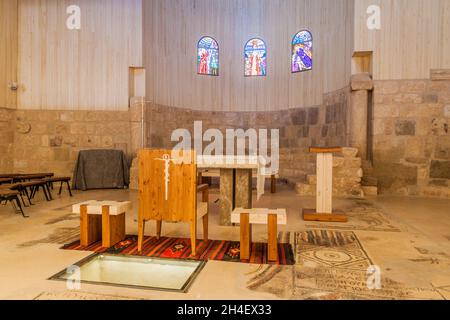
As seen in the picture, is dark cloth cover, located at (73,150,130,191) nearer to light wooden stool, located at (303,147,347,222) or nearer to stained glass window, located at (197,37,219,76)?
stained glass window, located at (197,37,219,76)

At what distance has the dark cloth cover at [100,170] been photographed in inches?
287

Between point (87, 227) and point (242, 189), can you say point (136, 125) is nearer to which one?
point (242, 189)

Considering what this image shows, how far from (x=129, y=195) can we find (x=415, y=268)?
202 inches

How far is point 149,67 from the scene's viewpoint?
8.16 meters

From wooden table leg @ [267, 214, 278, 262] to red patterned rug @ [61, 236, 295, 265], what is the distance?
0.19 feet

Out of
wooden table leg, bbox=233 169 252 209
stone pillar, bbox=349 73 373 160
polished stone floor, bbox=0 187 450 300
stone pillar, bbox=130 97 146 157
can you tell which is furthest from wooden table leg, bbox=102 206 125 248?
stone pillar, bbox=349 73 373 160

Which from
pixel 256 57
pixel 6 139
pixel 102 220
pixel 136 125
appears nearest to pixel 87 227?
pixel 102 220

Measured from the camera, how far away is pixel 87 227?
312 cm

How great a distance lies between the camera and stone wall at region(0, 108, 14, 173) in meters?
7.35

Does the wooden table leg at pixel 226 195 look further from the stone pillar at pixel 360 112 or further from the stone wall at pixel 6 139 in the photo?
the stone wall at pixel 6 139

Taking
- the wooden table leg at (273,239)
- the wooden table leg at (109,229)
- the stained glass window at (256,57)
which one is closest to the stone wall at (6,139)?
the wooden table leg at (109,229)

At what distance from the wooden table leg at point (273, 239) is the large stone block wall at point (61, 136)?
19.3ft

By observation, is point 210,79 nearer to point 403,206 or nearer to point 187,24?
point 187,24

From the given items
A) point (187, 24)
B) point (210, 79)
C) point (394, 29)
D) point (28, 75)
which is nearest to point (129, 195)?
point (28, 75)
